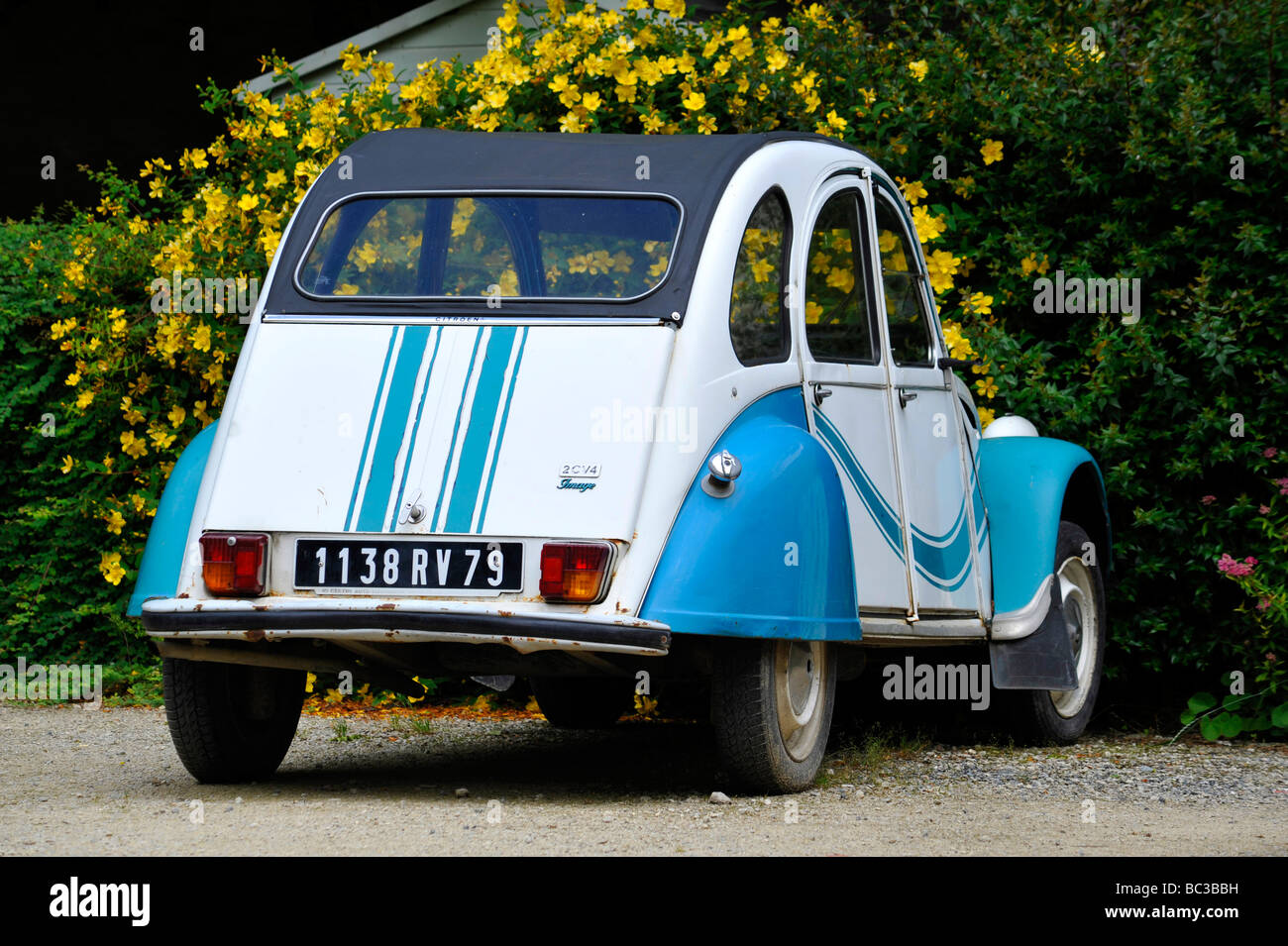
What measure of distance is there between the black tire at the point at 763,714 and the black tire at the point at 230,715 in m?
1.50

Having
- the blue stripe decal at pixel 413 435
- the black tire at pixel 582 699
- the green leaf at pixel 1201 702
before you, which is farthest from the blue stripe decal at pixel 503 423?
the green leaf at pixel 1201 702

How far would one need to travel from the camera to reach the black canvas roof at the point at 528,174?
207 inches

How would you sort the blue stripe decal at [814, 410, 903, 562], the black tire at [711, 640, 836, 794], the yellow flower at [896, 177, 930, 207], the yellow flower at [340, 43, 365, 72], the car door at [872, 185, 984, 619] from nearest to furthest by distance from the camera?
the black tire at [711, 640, 836, 794] < the blue stripe decal at [814, 410, 903, 562] < the car door at [872, 185, 984, 619] < the yellow flower at [896, 177, 930, 207] < the yellow flower at [340, 43, 365, 72]

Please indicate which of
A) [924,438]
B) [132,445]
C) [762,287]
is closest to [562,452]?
[762,287]

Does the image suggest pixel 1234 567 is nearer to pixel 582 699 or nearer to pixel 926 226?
pixel 926 226

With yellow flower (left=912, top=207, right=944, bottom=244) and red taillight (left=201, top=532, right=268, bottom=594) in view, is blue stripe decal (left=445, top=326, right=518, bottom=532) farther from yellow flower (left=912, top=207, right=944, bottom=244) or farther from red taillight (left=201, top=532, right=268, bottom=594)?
yellow flower (left=912, top=207, right=944, bottom=244)

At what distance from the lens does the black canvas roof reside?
525 cm

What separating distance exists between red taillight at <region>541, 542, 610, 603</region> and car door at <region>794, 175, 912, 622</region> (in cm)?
102

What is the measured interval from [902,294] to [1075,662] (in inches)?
73.5

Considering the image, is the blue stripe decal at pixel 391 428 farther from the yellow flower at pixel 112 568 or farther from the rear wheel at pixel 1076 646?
the yellow flower at pixel 112 568

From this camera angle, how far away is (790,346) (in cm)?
543

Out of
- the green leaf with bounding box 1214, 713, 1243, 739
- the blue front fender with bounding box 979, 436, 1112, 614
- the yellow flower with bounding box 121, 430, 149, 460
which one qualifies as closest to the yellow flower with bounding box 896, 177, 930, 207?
the blue front fender with bounding box 979, 436, 1112, 614

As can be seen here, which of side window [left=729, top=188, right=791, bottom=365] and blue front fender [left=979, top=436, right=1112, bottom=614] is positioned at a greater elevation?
side window [left=729, top=188, right=791, bottom=365]

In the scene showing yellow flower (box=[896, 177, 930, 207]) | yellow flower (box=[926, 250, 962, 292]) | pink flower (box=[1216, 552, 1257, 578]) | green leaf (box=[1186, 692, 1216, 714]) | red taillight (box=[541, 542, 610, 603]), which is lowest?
green leaf (box=[1186, 692, 1216, 714])
